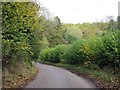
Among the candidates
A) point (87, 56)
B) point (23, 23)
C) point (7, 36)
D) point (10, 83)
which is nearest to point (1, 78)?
point (10, 83)

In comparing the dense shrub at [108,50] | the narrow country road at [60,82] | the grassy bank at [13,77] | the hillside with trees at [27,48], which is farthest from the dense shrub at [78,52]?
the grassy bank at [13,77]

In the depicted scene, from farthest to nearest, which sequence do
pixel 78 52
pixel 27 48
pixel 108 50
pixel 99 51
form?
pixel 78 52, pixel 99 51, pixel 108 50, pixel 27 48

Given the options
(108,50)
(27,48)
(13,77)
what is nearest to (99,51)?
(108,50)

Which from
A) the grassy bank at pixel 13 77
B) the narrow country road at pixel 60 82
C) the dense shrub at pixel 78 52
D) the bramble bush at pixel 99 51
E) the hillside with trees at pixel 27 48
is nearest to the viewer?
the hillside with trees at pixel 27 48

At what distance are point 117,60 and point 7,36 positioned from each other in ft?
25.1

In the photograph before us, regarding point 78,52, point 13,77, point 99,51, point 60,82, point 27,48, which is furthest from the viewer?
point 78,52

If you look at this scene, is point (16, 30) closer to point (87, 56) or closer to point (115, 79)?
point (115, 79)

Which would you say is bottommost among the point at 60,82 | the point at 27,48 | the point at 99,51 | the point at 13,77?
the point at 60,82

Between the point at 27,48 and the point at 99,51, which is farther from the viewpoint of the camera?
the point at 99,51

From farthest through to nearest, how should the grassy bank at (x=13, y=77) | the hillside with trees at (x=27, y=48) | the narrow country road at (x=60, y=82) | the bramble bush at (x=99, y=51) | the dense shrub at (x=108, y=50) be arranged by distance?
1. the bramble bush at (x=99, y=51)
2. the dense shrub at (x=108, y=50)
3. the narrow country road at (x=60, y=82)
4. the grassy bank at (x=13, y=77)
5. the hillside with trees at (x=27, y=48)

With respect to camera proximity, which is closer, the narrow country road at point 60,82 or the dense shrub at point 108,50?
the narrow country road at point 60,82

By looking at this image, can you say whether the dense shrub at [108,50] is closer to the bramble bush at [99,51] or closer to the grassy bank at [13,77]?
the bramble bush at [99,51]

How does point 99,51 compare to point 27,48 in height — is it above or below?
below

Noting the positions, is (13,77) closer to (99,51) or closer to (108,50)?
(108,50)
